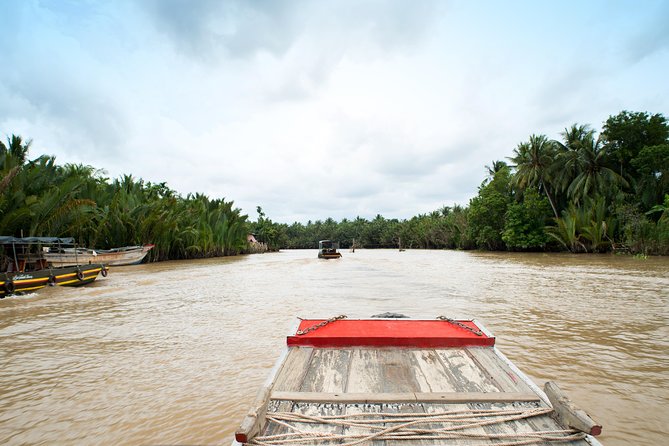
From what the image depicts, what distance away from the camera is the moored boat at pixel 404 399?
72.2 inches

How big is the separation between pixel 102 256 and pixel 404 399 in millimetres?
22366

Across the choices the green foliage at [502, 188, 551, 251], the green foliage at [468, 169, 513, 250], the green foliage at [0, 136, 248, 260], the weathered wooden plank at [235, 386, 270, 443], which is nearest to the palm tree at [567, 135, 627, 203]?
the green foliage at [502, 188, 551, 251]

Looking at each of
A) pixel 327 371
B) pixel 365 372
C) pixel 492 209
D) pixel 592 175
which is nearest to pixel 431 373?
pixel 365 372

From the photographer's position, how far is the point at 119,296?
10.4 metres

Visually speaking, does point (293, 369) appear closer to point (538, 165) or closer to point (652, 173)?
point (652, 173)

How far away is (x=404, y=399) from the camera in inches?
84.3

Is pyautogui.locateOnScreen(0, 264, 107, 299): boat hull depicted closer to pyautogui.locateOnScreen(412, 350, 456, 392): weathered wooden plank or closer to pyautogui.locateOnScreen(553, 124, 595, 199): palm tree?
pyautogui.locateOnScreen(412, 350, 456, 392): weathered wooden plank

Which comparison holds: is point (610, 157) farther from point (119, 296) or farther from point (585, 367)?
point (119, 296)

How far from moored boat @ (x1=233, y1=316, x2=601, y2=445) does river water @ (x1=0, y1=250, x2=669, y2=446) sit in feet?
3.29

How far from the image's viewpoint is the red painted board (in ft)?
10.1

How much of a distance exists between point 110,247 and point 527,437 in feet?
84.1

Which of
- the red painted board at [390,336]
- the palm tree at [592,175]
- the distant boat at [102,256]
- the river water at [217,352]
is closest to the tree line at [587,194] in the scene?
the palm tree at [592,175]

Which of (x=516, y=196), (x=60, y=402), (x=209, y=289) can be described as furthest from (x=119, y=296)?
(x=516, y=196)

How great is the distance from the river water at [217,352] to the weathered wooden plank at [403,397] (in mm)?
1120
